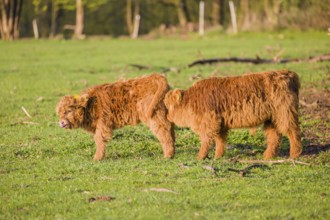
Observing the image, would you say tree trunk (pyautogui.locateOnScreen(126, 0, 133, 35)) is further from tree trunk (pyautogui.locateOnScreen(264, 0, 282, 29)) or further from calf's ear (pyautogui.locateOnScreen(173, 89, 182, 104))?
calf's ear (pyautogui.locateOnScreen(173, 89, 182, 104))

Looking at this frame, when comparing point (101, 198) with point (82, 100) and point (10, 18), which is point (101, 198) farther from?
point (10, 18)

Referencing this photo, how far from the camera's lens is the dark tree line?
40000mm

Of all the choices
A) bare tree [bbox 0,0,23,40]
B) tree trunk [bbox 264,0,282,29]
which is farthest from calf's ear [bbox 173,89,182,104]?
bare tree [bbox 0,0,23,40]

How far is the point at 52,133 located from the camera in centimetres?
1313

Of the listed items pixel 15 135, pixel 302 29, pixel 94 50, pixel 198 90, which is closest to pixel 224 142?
pixel 198 90

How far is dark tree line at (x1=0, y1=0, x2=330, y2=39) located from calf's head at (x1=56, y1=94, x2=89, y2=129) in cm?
2486

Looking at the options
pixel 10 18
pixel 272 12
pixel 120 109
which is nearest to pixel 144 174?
pixel 120 109

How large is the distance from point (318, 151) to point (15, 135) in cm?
558

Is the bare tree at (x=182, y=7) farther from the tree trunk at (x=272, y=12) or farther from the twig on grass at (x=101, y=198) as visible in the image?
the twig on grass at (x=101, y=198)

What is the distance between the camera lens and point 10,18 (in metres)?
45.1

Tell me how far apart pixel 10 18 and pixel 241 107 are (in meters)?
36.8

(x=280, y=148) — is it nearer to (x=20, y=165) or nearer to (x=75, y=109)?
(x=75, y=109)

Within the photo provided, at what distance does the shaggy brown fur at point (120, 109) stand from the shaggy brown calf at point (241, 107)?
0.23 metres

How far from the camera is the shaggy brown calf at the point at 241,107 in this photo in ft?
34.7
